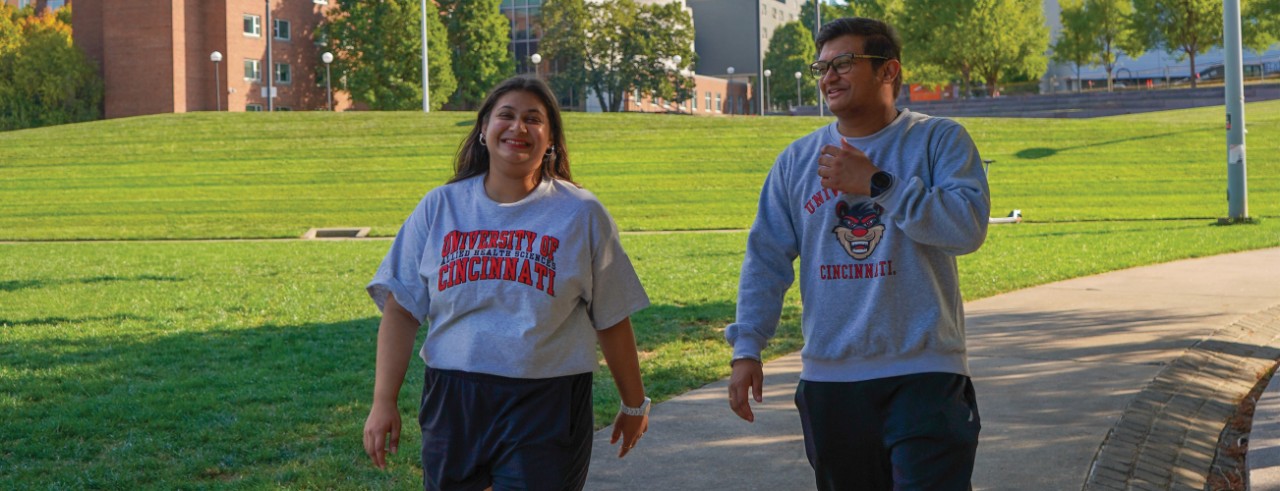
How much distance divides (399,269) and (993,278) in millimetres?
10220

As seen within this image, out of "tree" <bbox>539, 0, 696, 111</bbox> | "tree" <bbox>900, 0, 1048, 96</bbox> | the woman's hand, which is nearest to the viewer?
the woman's hand

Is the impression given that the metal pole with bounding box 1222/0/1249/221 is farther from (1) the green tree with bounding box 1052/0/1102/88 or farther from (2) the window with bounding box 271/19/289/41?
(2) the window with bounding box 271/19/289/41

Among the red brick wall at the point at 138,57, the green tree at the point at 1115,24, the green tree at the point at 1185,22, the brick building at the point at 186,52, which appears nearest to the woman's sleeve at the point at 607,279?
the green tree at the point at 1185,22

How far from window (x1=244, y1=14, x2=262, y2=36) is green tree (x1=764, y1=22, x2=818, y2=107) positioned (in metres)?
39.1

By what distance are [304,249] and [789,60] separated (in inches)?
2970

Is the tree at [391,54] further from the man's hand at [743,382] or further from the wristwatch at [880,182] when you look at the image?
the wristwatch at [880,182]

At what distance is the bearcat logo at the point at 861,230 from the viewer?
3096 millimetres

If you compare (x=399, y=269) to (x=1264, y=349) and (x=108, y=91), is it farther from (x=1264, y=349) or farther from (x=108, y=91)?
(x=108, y=91)

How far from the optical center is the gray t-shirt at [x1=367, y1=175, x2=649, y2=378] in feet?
10.2

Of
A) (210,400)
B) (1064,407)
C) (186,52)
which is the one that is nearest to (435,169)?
(210,400)

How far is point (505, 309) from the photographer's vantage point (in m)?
3.11

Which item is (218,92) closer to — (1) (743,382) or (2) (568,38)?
(2) (568,38)

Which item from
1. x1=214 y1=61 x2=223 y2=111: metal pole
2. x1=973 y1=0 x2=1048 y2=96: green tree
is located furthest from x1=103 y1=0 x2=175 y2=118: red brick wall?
x1=973 y1=0 x2=1048 y2=96: green tree

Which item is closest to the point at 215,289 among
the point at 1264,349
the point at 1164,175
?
the point at 1264,349
